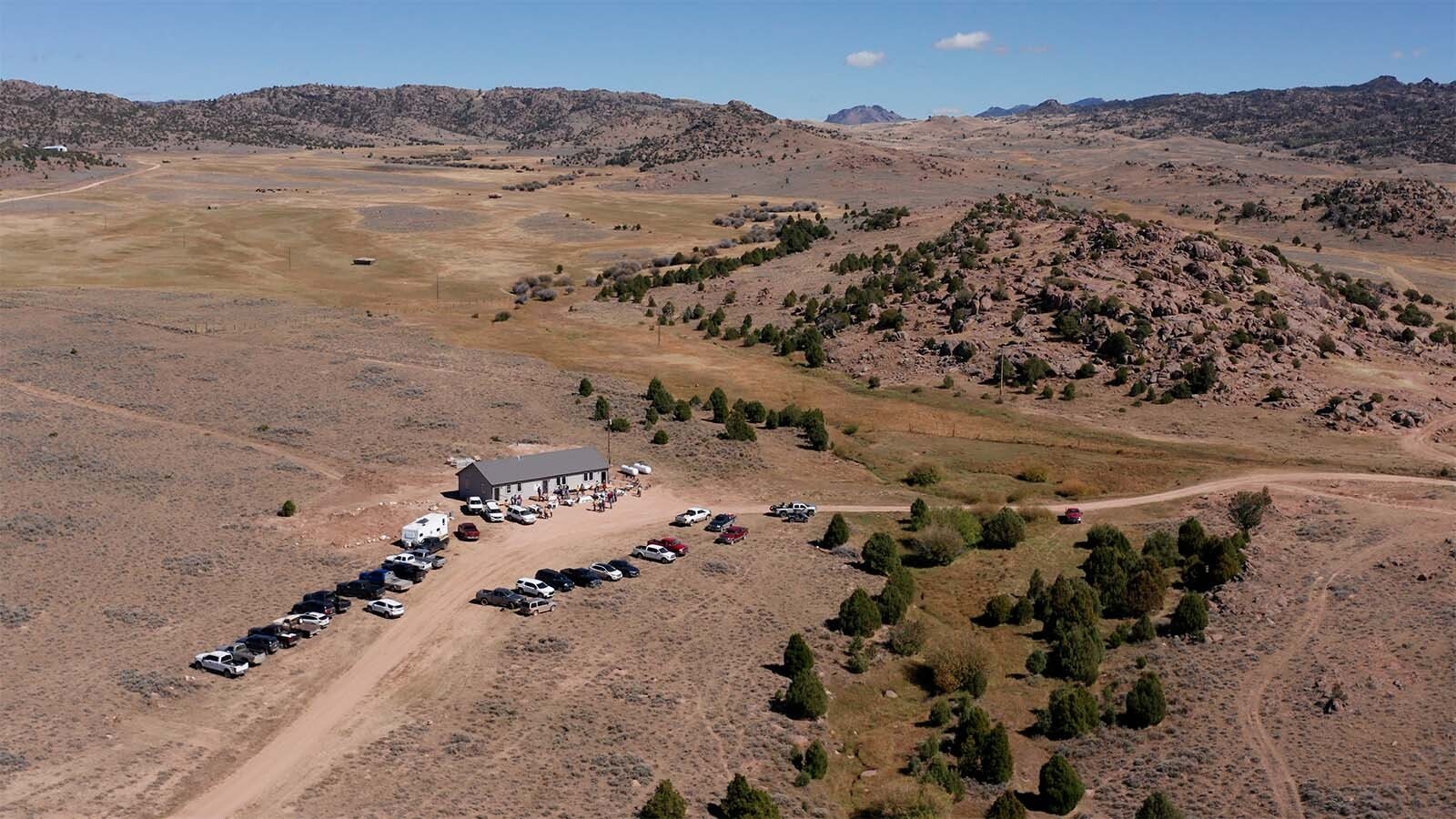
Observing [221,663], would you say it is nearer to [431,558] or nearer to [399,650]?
[399,650]

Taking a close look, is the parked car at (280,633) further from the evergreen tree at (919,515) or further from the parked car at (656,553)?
the evergreen tree at (919,515)

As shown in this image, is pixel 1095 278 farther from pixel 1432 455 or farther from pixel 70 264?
pixel 70 264

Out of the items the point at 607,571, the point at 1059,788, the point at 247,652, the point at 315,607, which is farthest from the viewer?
the point at 607,571

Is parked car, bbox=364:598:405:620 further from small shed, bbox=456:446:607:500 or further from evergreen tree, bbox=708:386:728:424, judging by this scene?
evergreen tree, bbox=708:386:728:424

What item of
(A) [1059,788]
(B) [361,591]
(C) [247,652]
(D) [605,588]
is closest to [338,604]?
(B) [361,591]

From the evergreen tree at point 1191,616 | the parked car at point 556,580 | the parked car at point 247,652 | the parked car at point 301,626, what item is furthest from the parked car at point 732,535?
the parked car at point 247,652

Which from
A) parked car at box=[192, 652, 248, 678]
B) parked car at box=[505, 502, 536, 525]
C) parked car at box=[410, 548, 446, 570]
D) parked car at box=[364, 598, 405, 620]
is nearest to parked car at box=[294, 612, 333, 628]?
parked car at box=[364, 598, 405, 620]

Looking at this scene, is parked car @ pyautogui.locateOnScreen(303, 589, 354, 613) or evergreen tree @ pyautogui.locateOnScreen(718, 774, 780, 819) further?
parked car @ pyautogui.locateOnScreen(303, 589, 354, 613)
